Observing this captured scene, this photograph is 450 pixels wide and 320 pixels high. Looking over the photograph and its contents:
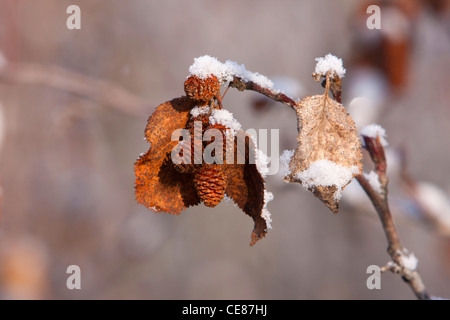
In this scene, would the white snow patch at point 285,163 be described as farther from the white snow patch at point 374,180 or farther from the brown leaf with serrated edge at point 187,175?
the white snow patch at point 374,180

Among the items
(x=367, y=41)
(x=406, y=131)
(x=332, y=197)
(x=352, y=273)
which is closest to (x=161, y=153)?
(x=332, y=197)

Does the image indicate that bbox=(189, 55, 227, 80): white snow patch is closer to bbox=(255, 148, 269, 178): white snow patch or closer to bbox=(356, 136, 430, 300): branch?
bbox=(255, 148, 269, 178): white snow patch

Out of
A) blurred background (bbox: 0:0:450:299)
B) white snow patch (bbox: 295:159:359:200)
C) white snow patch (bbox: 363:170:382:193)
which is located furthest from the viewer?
blurred background (bbox: 0:0:450:299)

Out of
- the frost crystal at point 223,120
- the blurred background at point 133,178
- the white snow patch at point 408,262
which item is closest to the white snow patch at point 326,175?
the frost crystal at point 223,120

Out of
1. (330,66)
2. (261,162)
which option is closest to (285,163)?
(261,162)

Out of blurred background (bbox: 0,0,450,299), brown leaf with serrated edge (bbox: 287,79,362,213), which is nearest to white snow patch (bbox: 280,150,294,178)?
brown leaf with serrated edge (bbox: 287,79,362,213)
